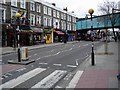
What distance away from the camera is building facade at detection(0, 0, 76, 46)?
38.5 m

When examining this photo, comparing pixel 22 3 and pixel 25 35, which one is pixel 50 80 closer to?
pixel 25 35

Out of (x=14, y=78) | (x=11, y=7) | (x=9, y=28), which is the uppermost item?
(x=11, y=7)

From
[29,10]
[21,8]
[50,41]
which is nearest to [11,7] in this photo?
[21,8]

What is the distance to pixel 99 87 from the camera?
9.78 m

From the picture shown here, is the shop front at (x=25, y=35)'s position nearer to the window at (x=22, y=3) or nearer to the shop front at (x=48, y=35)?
the window at (x=22, y=3)

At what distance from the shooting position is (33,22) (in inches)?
1913

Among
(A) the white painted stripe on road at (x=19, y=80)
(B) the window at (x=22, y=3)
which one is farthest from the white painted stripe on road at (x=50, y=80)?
(B) the window at (x=22, y=3)

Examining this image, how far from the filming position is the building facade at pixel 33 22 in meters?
38.5

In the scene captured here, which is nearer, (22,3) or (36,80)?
(36,80)

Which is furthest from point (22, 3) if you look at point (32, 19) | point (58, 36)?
point (58, 36)

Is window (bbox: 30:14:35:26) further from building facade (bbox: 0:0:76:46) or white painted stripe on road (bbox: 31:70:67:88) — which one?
white painted stripe on road (bbox: 31:70:67:88)

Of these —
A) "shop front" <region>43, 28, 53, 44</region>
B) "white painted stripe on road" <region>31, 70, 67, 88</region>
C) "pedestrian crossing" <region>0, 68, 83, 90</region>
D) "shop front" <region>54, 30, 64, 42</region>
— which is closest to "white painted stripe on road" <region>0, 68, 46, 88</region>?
"pedestrian crossing" <region>0, 68, 83, 90</region>

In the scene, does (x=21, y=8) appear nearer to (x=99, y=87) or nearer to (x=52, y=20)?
(x=52, y=20)

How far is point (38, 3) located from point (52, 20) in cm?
922
